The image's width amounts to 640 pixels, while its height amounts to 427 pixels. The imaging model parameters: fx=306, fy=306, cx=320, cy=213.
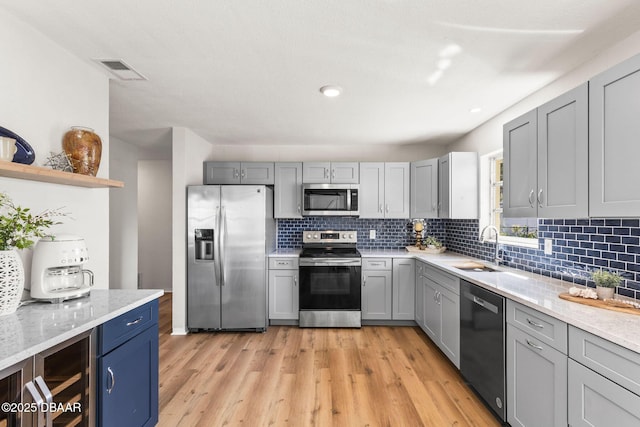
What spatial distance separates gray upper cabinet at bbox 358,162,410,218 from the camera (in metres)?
4.12

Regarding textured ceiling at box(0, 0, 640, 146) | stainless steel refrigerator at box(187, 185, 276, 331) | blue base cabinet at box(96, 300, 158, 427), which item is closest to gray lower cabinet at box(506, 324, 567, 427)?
textured ceiling at box(0, 0, 640, 146)

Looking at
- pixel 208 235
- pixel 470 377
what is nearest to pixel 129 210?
pixel 208 235

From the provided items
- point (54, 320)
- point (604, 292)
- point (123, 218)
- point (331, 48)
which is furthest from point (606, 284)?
point (123, 218)

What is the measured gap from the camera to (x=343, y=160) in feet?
14.8

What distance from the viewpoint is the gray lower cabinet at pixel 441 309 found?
2656 millimetres

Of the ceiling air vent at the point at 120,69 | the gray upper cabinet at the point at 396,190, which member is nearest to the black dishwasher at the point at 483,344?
the gray upper cabinet at the point at 396,190

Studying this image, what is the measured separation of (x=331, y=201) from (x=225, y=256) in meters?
1.49

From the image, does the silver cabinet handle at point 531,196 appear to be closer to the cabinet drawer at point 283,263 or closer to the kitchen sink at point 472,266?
the kitchen sink at point 472,266

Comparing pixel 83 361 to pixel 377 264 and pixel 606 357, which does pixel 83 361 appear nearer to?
pixel 606 357

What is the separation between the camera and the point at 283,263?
151 inches

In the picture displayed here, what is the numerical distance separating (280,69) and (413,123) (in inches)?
71.7

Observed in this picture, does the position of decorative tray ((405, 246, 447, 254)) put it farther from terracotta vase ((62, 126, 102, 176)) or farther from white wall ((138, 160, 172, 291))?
white wall ((138, 160, 172, 291))

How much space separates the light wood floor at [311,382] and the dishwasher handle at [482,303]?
736 mm

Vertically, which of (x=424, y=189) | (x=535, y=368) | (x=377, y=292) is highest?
(x=424, y=189)
